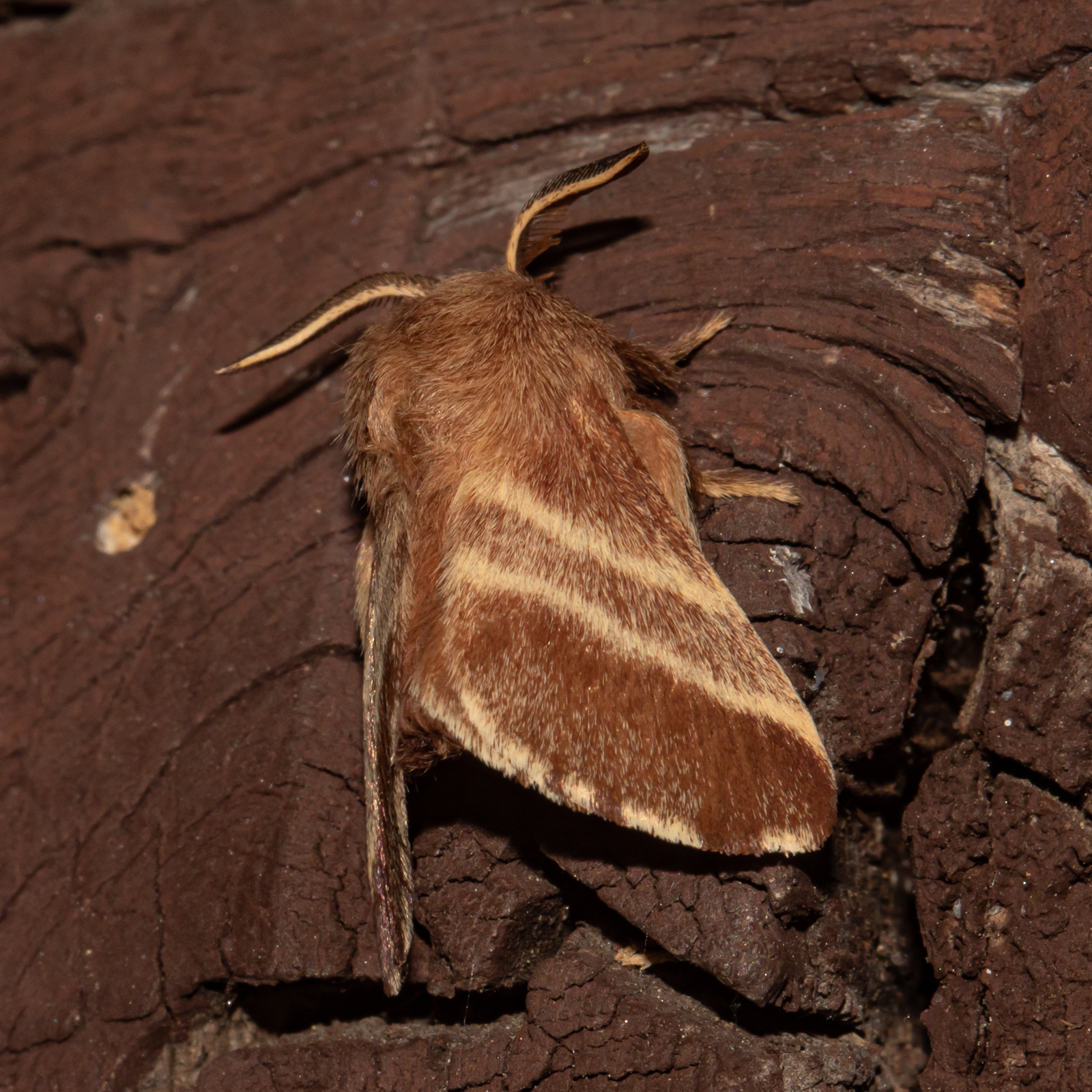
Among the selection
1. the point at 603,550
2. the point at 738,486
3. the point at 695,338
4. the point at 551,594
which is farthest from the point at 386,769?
the point at 695,338

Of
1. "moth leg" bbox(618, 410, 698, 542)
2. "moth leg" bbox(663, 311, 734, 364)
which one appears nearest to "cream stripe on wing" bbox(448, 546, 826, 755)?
"moth leg" bbox(618, 410, 698, 542)

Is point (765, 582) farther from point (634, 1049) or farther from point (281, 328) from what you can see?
point (281, 328)

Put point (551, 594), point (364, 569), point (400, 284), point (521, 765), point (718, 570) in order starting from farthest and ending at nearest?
point (400, 284) < point (364, 569) < point (718, 570) < point (551, 594) < point (521, 765)

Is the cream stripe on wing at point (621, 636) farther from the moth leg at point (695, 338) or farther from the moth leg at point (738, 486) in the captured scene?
the moth leg at point (695, 338)

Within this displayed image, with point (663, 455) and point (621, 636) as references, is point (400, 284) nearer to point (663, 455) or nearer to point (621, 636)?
point (663, 455)

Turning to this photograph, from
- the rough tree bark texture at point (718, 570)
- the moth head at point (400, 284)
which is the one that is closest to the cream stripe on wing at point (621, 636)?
the rough tree bark texture at point (718, 570)

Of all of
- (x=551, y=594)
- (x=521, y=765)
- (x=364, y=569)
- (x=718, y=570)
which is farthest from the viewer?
(x=364, y=569)

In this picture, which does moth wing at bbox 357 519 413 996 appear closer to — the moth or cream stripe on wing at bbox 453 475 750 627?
the moth
